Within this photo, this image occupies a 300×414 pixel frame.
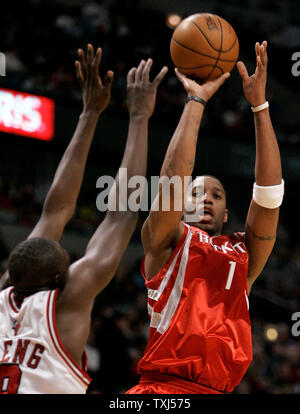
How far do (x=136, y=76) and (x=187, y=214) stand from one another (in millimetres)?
937

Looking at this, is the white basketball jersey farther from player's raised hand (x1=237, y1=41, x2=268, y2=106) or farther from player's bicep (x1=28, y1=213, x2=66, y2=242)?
player's raised hand (x1=237, y1=41, x2=268, y2=106)

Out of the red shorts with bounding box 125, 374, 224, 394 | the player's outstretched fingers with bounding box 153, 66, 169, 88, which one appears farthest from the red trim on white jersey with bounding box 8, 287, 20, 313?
the player's outstretched fingers with bounding box 153, 66, 169, 88

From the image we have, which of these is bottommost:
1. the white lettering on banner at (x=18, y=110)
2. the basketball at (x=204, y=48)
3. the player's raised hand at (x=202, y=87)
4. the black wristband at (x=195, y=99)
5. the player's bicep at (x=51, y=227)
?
the player's bicep at (x=51, y=227)

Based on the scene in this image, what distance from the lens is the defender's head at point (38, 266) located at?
247 cm

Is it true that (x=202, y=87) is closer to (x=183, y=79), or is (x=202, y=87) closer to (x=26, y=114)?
(x=183, y=79)

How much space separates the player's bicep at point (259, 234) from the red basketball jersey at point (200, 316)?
0.17m

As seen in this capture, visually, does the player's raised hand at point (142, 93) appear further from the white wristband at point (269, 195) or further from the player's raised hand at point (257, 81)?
the white wristband at point (269, 195)

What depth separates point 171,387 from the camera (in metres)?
3.12

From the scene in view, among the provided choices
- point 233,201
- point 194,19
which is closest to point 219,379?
point 194,19

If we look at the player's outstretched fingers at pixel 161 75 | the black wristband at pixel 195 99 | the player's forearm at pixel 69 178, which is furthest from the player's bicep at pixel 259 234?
the player's forearm at pixel 69 178

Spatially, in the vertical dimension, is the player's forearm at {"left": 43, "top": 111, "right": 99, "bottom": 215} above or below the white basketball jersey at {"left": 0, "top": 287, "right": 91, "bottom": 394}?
above

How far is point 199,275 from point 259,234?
49 centimetres

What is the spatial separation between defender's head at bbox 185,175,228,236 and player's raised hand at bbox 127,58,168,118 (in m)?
0.68

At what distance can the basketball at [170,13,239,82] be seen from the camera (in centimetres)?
338
